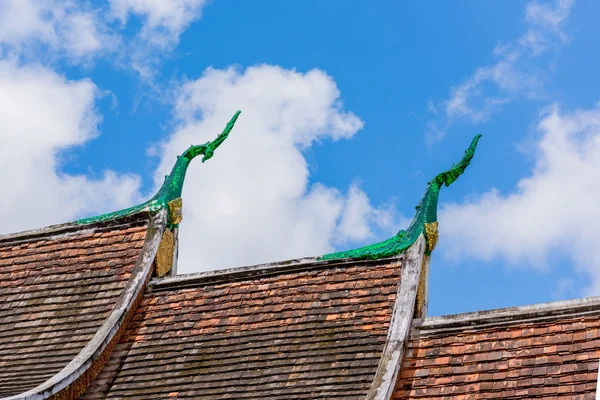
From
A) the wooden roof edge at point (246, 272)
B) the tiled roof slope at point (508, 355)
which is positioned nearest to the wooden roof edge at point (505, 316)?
the tiled roof slope at point (508, 355)

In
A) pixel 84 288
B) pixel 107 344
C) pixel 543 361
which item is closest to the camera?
pixel 543 361

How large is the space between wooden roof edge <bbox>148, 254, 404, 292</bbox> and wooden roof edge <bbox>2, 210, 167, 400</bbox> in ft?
0.86

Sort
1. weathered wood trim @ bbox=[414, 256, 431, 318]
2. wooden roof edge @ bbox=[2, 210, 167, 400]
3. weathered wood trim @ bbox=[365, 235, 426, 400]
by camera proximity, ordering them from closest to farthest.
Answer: weathered wood trim @ bbox=[365, 235, 426, 400] < wooden roof edge @ bbox=[2, 210, 167, 400] < weathered wood trim @ bbox=[414, 256, 431, 318]

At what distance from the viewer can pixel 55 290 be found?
1260cm

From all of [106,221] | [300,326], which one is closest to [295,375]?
[300,326]

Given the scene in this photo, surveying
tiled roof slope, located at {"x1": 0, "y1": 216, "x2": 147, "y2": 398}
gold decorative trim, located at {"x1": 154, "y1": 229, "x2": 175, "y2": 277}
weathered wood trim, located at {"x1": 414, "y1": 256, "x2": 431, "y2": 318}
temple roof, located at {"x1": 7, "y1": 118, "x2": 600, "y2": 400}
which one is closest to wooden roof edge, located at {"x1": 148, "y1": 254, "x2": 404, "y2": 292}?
temple roof, located at {"x1": 7, "y1": 118, "x2": 600, "y2": 400}

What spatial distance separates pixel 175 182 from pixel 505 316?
4.96 m

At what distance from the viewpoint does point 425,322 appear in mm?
10680

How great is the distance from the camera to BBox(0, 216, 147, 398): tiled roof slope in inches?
452

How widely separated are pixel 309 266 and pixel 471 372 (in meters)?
2.47

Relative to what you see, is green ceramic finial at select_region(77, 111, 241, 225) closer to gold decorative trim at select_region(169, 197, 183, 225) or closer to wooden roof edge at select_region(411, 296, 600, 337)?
gold decorative trim at select_region(169, 197, 183, 225)

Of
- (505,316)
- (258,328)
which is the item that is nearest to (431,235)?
(505,316)

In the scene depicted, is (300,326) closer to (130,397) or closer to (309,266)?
(309,266)

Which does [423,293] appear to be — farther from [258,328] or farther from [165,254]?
[165,254]
